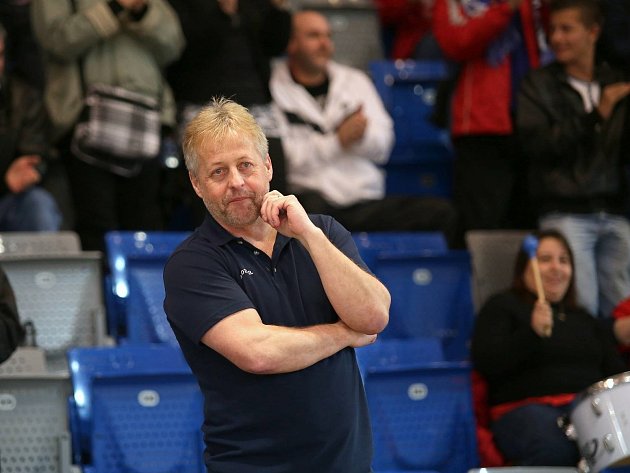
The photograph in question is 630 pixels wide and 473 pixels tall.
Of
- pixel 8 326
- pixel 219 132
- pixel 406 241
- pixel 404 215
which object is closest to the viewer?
pixel 219 132

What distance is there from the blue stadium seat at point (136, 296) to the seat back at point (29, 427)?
89 cm

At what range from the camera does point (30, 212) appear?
591 centimetres

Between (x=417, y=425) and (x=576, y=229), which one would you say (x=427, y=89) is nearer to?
(x=576, y=229)

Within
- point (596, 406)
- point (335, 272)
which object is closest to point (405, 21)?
point (596, 406)

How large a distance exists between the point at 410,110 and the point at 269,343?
4.67 meters

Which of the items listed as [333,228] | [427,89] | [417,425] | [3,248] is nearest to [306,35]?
[427,89]

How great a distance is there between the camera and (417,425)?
497 centimetres

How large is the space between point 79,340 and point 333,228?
8.46 ft

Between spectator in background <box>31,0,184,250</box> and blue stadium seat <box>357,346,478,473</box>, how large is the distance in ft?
5.95

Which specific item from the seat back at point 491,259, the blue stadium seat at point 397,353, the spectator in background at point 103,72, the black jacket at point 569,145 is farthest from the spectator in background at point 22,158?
the black jacket at point 569,145

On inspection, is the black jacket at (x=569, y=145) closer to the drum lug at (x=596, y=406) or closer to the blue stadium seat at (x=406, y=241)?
the blue stadium seat at (x=406, y=241)

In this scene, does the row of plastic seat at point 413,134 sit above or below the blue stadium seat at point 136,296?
above

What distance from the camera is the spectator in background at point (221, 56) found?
6.26m

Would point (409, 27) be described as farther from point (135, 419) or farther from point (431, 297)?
point (135, 419)
